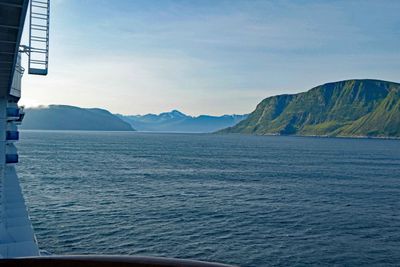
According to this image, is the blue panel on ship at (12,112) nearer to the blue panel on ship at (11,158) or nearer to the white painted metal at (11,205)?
the white painted metal at (11,205)

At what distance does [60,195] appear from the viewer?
56.7 metres

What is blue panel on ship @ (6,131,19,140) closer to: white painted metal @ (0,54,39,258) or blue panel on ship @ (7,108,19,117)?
white painted metal @ (0,54,39,258)

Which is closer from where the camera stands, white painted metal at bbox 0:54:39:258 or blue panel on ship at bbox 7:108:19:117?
white painted metal at bbox 0:54:39:258

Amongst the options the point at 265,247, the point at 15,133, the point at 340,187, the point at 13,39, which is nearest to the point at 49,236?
the point at 15,133

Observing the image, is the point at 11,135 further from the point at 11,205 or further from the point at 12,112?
the point at 11,205

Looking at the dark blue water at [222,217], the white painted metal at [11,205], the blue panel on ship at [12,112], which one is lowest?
the dark blue water at [222,217]

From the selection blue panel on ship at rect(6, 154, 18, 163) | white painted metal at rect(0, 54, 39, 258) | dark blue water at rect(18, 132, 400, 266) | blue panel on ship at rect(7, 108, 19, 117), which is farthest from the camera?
dark blue water at rect(18, 132, 400, 266)

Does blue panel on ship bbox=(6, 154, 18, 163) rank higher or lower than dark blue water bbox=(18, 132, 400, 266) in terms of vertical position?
higher

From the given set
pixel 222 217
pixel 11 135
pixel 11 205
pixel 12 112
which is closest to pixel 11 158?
pixel 11 135

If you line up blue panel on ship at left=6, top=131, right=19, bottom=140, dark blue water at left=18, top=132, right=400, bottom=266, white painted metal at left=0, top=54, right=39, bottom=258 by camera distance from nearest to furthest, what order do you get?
white painted metal at left=0, top=54, right=39, bottom=258, blue panel on ship at left=6, top=131, right=19, bottom=140, dark blue water at left=18, top=132, right=400, bottom=266

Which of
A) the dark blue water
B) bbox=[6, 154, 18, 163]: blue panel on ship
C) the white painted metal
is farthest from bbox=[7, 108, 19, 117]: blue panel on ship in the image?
the dark blue water

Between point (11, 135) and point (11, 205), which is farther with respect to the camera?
point (11, 205)

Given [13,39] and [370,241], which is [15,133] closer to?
[13,39]

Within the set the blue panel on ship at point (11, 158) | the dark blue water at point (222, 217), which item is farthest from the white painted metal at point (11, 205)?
the dark blue water at point (222, 217)
